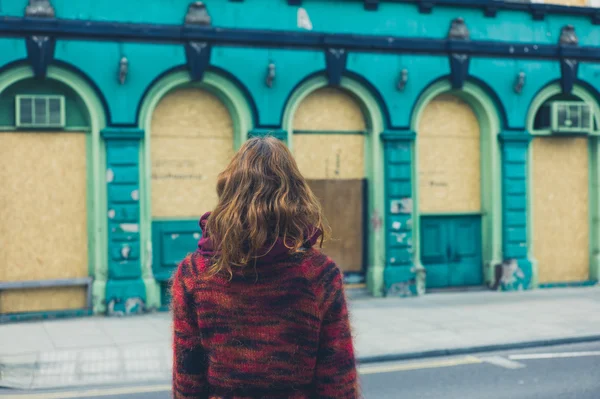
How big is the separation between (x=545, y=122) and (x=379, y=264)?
Answer: 448 cm

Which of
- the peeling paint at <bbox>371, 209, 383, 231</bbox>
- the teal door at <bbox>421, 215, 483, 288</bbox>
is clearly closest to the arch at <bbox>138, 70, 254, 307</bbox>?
the peeling paint at <bbox>371, 209, 383, 231</bbox>

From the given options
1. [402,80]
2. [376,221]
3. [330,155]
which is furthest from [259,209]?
[402,80]

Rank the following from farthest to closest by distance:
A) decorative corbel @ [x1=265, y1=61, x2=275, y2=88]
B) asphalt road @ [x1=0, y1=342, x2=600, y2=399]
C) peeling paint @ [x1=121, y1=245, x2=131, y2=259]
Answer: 1. decorative corbel @ [x1=265, y1=61, x2=275, y2=88]
2. peeling paint @ [x1=121, y1=245, x2=131, y2=259]
3. asphalt road @ [x1=0, y1=342, x2=600, y2=399]

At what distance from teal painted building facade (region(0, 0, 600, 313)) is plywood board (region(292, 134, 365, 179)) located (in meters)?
0.25

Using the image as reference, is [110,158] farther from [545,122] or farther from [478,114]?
[545,122]

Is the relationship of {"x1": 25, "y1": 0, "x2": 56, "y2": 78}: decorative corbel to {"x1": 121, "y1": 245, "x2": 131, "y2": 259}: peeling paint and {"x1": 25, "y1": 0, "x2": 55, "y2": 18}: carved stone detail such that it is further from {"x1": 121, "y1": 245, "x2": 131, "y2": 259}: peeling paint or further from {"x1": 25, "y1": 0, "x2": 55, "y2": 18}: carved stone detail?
{"x1": 121, "y1": 245, "x2": 131, "y2": 259}: peeling paint

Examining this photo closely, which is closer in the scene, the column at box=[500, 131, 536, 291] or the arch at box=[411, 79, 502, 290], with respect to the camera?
the arch at box=[411, 79, 502, 290]

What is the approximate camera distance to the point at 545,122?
1630 centimetres

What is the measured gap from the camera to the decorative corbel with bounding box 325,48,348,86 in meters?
14.6

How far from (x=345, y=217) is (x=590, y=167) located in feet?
17.9

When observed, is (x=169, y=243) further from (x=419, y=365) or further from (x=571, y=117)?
(x=571, y=117)

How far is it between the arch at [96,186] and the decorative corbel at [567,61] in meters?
8.87

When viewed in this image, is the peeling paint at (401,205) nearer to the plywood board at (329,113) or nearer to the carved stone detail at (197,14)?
the plywood board at (329,113)

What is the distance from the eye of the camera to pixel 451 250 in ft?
52.3
